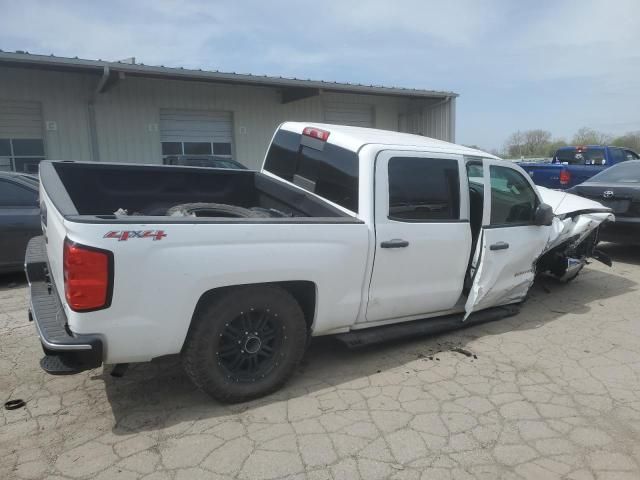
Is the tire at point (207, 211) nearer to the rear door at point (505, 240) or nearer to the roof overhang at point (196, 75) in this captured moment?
the rear door at point (505, 240)

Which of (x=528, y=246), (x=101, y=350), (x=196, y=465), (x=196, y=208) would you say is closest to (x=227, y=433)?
(x=196, y=465)

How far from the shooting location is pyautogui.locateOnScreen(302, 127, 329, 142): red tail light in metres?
4.07

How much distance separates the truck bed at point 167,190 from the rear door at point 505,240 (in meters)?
1.48

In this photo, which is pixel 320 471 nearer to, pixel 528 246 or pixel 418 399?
pixel 418 399

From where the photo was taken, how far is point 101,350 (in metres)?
2.62

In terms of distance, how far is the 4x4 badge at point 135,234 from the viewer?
8.43 feet

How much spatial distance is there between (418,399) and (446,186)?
172 centimetres

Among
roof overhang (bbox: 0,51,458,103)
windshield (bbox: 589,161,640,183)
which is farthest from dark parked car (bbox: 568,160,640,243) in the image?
roof overhang (bbox: 0,51,458,103)

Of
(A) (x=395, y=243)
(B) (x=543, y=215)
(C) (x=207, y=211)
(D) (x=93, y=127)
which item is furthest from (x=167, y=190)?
(D) (x=93, y=127)

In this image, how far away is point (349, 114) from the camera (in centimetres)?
1891

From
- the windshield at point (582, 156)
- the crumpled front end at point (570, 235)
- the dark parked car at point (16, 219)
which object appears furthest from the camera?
the windshield at point (582, 156)

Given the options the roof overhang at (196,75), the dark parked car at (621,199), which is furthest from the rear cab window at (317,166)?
the roof overhang at (196,75)

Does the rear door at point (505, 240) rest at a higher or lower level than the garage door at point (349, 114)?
lower

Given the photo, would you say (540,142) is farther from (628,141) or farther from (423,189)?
(423,189)
